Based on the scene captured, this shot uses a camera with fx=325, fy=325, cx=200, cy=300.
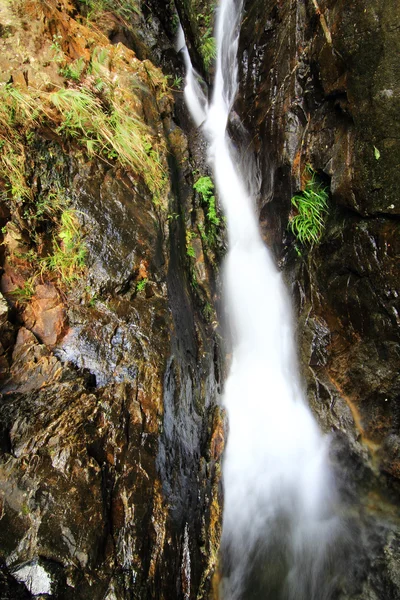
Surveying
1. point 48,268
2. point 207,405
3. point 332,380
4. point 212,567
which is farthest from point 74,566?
point 332,380

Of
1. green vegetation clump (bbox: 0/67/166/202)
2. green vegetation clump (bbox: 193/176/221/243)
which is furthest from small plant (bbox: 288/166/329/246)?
green vegetation clump (bbox: 0/67/166/202)

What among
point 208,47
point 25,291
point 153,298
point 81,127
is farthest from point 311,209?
point 208,47

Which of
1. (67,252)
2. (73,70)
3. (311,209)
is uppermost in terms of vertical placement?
(73,70)

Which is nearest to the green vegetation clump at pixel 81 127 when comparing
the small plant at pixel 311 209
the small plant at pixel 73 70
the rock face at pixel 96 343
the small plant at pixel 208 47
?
the rock face at pixel 96 343

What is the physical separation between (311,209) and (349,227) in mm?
596

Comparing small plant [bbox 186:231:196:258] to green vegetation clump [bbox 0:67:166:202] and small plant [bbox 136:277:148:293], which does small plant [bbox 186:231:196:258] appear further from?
small plant [bbox 136:277:148:293]

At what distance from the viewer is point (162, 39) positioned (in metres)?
7.13

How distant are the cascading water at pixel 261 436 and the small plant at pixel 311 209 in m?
1.02

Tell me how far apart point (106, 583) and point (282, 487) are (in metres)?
2.63

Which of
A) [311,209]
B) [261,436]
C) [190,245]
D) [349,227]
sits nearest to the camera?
[349,227]

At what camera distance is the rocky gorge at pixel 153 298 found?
86.9 inches

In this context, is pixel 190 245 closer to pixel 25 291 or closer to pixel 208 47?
pixel 25 291

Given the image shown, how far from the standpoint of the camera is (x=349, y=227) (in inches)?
149

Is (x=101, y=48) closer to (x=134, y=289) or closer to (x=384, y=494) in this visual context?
(x=134, y=289)
